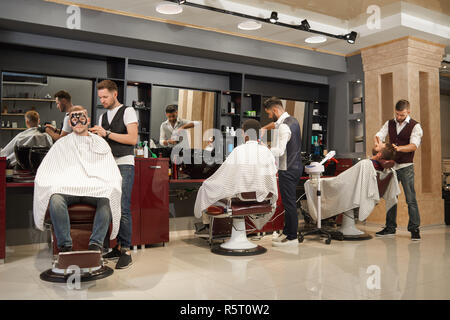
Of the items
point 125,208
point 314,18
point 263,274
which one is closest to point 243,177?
point 263,274

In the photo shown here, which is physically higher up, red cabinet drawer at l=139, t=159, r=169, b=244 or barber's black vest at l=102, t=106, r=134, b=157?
barber's black vest at l=102, t=106, r=134, b=157

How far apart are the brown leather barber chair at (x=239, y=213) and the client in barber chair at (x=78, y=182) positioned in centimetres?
105


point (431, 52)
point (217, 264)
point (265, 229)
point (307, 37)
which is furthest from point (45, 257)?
point (431, 52)

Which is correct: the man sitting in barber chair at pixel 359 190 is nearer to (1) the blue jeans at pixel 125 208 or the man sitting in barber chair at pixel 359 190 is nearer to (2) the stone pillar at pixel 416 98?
(2) the stone pillar at pixel 416 98

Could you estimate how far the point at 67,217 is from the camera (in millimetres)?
2523

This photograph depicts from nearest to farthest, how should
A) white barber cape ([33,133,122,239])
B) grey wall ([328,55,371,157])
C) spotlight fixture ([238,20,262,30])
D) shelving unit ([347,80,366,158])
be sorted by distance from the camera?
white barber cape ([33,133,122,239]) < spotlight fixture ([238,20,262,30]) < shelving unit ([347,80,366,158]) < grey wall ([328,55,371,157])

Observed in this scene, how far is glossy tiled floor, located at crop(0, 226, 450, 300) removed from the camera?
2.38 metres

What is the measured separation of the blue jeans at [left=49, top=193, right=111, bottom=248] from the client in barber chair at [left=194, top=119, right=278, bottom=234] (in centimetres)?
107

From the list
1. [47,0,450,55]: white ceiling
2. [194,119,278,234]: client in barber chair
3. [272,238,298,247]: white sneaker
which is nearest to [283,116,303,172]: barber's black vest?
[194,119,278,234]: client in barber chair

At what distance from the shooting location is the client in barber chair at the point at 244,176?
344 cm

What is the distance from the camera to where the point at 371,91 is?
569 centimetres

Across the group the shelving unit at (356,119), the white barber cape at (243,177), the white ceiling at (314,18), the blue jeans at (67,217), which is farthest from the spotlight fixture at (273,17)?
the blue jeans at (67,217)

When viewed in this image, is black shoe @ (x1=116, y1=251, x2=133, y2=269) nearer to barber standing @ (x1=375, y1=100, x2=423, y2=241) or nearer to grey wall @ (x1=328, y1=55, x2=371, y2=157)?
barber standing @ (x1=375, y1=100, x2=423, y2=241)
